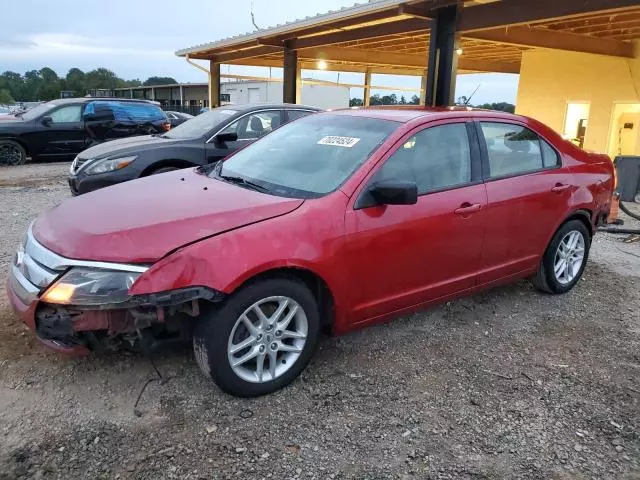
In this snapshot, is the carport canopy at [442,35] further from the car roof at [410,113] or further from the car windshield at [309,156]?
the car windshield at [309,156]

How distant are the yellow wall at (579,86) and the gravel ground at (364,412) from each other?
36.7 ft

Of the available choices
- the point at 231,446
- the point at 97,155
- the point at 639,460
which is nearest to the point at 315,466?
the point at 231,446

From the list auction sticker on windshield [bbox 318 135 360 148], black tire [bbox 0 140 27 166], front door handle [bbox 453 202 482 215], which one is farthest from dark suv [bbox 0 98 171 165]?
front door handle [bbox 453 202 482 215]

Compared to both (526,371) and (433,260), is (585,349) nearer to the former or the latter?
(526,371)

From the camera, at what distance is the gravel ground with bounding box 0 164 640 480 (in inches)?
99.0

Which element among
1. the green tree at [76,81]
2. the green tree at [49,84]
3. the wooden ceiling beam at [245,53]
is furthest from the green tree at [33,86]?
the wooden ceiling beam at [245,53]

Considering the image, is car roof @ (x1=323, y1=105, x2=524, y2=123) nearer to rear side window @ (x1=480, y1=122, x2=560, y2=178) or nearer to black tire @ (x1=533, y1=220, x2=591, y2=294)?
rear side window @ (x1=480, y1=122, x2=560, y2=178)

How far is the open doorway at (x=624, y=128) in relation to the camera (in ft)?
43.3

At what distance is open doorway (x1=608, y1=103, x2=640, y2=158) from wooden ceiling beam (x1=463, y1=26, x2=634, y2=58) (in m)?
1.39

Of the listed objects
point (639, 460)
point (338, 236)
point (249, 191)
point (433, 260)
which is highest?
point (249, 191)

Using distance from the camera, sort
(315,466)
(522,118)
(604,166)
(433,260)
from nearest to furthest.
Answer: (315,466), (433,260), (522,118), (604,166)

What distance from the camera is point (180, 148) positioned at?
6.84 meters

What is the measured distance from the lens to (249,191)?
3307 mm

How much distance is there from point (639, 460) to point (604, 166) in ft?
10.2
